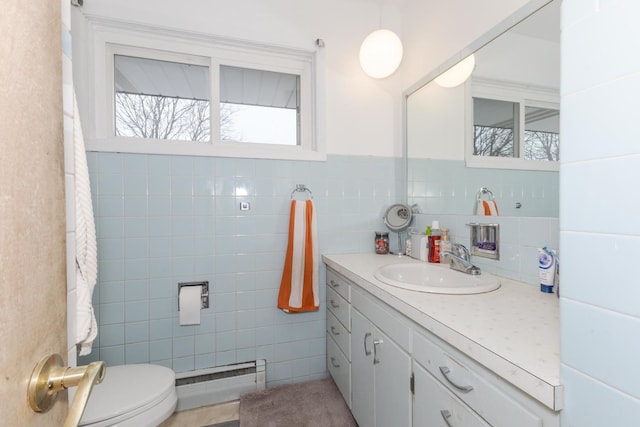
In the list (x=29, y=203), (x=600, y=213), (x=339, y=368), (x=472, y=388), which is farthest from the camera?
(x=339, y=368)

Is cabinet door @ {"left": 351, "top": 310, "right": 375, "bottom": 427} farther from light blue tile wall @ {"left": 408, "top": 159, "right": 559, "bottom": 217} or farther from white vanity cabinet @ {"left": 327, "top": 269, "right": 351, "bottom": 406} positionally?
light blue tile wall @ {"left": 408, "top": 159, "right": 559, "bottom": 217}

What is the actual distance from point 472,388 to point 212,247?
1444mm

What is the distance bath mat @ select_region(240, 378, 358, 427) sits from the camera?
1.48 meters

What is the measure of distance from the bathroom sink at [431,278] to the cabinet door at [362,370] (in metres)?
0.24

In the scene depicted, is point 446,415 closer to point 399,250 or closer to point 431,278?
point 431,278

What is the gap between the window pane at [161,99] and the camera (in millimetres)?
1685

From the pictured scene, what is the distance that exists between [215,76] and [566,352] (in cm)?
198

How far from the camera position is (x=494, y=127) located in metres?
1.31

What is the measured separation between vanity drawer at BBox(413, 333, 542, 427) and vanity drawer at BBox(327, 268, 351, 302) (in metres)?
0.60

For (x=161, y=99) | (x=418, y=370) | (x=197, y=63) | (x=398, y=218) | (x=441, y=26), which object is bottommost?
(x=418, y=370)

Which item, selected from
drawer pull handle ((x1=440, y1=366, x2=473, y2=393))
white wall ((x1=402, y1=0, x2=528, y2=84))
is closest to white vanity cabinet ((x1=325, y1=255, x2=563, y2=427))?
drawer pull handle ((x1=440, y1=366, x2=473, y2=393))

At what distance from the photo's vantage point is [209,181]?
66.2 inches

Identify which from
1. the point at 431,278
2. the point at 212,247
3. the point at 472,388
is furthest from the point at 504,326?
the point at 212,247

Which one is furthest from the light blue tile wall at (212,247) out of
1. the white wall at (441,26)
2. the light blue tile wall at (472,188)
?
the white wall at (441,26)
